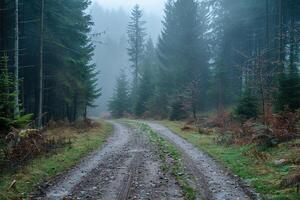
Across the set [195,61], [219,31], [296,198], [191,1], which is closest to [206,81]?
[195,61]

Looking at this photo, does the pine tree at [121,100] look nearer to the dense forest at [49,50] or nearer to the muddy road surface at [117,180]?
the dense forest at [49,50]

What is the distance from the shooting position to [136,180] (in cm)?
1108

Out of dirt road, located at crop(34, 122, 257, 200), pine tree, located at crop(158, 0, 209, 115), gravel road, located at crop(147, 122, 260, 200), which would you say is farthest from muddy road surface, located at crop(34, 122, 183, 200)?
pine tree, located at crop(158, 0, 209, 115)

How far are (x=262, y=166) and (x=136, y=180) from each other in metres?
4.54

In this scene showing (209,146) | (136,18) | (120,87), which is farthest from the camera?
(136,18)

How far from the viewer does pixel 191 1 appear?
144ft

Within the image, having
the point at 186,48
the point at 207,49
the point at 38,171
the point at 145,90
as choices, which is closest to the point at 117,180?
the point at 38,171

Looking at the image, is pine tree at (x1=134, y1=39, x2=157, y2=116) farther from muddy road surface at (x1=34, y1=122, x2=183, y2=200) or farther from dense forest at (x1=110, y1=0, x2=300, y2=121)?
muddy road surface at (x1=34, y1=122, x2=183, y2=200)

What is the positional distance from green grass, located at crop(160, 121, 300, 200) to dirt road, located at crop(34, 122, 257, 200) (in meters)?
0.46

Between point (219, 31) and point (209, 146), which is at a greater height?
point (219, 31)

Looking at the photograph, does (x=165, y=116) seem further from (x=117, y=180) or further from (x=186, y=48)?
(x=117, y=180)

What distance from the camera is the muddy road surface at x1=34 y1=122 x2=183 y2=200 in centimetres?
949

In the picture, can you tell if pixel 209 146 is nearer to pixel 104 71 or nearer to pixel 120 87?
pixel 120 87

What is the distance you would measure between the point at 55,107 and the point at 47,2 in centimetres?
1186
